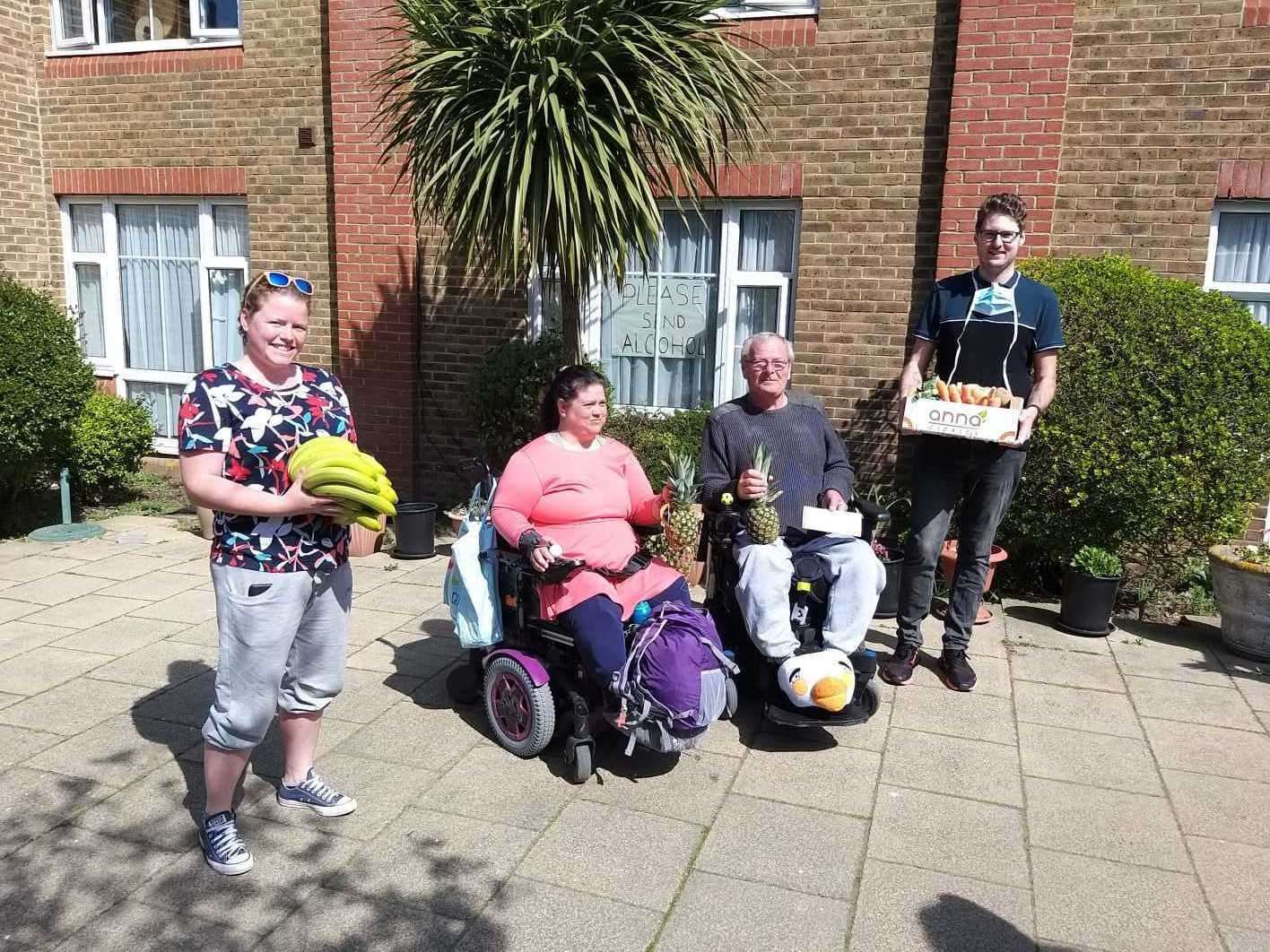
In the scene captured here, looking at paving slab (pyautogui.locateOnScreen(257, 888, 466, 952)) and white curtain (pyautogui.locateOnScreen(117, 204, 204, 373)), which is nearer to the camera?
paving slab (pyautogui.locateOnScreen(257, 888, 466, 952))

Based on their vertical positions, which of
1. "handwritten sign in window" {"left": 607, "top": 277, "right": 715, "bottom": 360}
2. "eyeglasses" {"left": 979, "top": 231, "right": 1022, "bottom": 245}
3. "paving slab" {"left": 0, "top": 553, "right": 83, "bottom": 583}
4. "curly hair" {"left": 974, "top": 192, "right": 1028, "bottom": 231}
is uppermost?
"curly hair" {"left": 974, "top": 192, "right": 1028, "bottom": 231}

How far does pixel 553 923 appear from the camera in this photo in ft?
8.74

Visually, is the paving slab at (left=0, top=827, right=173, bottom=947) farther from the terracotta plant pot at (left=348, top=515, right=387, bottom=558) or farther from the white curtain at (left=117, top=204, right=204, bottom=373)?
the white curtain at (left=117, top=204, right=204, bottom=373)

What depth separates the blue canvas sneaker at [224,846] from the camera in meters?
2.85

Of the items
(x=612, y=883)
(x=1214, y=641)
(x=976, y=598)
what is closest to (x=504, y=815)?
(x=612, y=883)

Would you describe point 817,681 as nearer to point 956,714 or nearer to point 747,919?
point 956,714

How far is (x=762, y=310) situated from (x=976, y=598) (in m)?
3.16

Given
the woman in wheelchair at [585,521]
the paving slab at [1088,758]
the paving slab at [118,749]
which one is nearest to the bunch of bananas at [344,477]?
the woman in wheelchair at [585,521]

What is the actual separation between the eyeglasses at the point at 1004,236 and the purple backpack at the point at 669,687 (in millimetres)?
2144

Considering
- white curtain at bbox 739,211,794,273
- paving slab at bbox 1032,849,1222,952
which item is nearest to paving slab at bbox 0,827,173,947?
paving slab at bbox 1032,849,1222,952

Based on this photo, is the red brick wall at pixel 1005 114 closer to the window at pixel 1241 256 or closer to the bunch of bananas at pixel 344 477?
the window at pixel 1241 256

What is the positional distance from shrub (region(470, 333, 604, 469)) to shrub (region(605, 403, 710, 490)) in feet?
1.57

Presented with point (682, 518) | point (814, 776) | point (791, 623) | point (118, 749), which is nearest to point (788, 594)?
point (791, 623)

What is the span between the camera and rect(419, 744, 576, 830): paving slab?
3246mm
